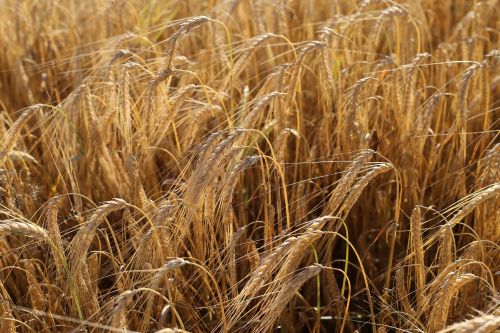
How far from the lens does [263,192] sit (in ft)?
6.36

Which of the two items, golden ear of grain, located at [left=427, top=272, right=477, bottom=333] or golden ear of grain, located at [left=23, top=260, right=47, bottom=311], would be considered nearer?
golden ear of grain, located at [left=427, top=272, right=477, bottom=333]

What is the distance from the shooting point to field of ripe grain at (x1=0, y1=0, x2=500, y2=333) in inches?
60.3

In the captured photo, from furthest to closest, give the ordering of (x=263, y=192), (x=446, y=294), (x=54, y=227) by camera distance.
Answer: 1. (x=263, y=192)
2. (x=54, y=227)
3. (x=446, y=294)

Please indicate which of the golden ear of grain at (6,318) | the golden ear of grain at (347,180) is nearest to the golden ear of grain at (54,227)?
the golden ear of grain at (6,318)

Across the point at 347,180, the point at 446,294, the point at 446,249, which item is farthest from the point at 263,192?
the point at 446,294

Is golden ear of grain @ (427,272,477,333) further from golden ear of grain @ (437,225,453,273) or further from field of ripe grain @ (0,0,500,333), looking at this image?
golden ear of grain @ (437,225,453,273)

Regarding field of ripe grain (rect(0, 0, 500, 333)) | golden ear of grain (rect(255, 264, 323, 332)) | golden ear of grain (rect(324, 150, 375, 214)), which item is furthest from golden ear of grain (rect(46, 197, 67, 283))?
golden ear of grain (rect(324, 150, 375, 214))

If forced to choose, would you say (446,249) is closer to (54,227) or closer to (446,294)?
(446,294)

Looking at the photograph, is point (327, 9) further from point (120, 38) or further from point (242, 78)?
point (120, 38)

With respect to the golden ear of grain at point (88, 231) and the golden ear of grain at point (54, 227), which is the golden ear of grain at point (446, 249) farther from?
the golden ear of grain at point (54, 227)

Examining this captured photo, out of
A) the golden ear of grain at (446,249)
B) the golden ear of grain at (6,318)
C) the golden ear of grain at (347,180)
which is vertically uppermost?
the golden ear of grain at (347,180)

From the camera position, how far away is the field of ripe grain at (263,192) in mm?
1531

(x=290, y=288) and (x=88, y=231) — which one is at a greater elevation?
(x=88, y=231)

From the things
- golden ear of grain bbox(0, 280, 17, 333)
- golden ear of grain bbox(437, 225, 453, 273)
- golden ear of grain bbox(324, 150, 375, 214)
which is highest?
golden ear of grain bbox(324, 150, 375, 214)
